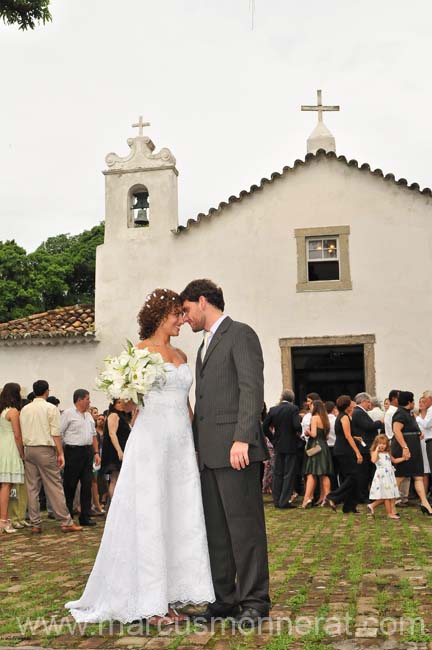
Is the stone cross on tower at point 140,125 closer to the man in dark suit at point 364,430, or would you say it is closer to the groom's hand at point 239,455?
the man in dark suit at point 364,430

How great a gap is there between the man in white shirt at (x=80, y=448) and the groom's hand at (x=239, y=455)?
21.4 feet

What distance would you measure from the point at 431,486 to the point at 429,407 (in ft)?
5.64

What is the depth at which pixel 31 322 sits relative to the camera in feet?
64.9

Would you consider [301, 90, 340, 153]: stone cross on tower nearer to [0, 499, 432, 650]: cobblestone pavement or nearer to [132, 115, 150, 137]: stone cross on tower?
[132, 115, 150, 137]: stone cross on tower

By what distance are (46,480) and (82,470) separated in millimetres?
741

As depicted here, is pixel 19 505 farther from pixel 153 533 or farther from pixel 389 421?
pixel 153 533

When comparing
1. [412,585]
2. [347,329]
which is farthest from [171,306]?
[347,329]

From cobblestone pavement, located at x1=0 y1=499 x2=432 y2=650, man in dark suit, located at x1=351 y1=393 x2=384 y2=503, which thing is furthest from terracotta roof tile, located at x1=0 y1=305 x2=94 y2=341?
cobblestone pavement, located at x1=0 y1=499 x2=432 y2=650

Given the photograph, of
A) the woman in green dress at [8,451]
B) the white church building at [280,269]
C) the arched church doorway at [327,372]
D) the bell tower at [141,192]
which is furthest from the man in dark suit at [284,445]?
the bell tower at [141,192]

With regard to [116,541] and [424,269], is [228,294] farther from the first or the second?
[116,541]

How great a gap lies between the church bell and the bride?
573 inches

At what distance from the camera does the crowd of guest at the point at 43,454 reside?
34.4ft

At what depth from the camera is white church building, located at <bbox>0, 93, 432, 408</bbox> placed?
58.6 feet

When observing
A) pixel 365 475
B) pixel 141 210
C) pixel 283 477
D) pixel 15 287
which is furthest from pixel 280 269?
pixel 15 287
